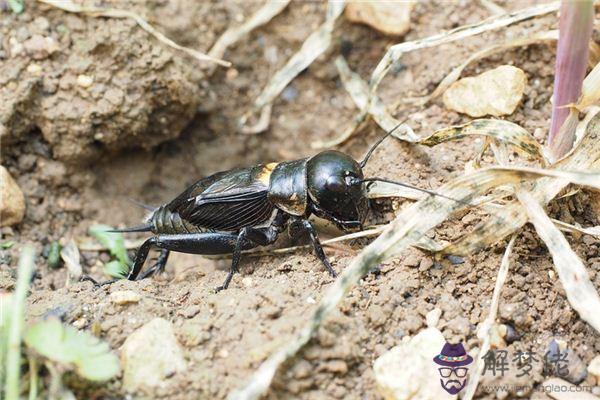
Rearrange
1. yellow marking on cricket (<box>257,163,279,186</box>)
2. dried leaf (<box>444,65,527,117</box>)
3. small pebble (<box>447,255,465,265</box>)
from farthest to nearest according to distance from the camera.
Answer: yellow marking on cricket (<box>257,163,279,186</box>), dried leaf (<box>444,65,527,117</box>), small pebble (<box>447,255,465,265</box>)

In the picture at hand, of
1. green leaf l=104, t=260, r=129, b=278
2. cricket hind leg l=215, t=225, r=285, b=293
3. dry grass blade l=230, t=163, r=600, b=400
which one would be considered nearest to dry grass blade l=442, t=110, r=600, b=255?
dry grass blade l=230, t=163, r=600, b=400

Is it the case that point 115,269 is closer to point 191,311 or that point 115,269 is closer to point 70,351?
point 191,311

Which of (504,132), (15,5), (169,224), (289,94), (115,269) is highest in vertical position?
(15,5)

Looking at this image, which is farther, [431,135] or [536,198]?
[431,135]

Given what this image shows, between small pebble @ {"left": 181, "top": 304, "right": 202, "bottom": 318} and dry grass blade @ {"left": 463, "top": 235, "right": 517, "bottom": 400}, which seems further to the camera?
small pebble @ {"left": 181, "top": 304, "right": 202, "bottom": 318}

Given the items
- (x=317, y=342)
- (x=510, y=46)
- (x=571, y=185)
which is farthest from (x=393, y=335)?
(x=510, y=46)

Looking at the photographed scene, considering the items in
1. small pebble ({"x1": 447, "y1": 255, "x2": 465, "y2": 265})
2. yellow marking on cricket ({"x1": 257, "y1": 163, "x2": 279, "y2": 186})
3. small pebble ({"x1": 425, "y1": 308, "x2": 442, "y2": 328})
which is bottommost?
small pebble ({"x1": 425, "y1": 308, "x2": 442, "y2": 328})

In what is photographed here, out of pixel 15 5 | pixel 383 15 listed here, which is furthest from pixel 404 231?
pixel 15 5

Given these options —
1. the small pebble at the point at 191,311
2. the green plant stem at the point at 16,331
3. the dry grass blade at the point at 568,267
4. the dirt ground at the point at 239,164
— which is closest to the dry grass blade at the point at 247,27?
the dirt ground at the point at 239,164

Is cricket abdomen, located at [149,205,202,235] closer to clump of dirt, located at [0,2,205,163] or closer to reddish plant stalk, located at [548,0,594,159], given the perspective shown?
clump of dirt, located at [0,2,205,163]
